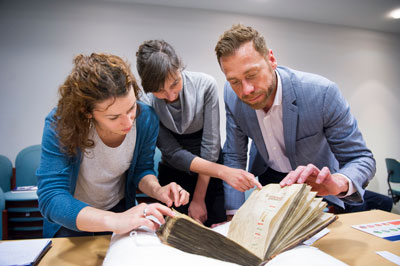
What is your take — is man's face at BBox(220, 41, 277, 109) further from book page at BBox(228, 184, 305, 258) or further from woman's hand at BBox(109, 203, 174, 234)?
woman's hand at BBox(109, 203, 174, 234)

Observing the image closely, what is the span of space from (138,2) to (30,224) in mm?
3121

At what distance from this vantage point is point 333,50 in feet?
15.9

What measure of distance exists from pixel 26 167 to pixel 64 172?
9.14 ft

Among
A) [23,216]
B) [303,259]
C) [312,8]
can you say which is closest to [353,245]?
[303,259]

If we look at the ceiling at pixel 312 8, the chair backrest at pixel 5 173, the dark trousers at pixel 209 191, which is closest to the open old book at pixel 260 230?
the dark trousers at pixel 209 191

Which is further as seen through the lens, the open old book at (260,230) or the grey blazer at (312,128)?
the grey blazer at (312,128)

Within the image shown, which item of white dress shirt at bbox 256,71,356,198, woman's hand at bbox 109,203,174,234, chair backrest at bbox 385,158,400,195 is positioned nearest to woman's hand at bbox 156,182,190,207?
woman's hand at bbox 109,203,174,234

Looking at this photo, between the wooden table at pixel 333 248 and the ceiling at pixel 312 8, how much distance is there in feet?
12.0

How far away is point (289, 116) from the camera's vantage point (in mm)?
1290

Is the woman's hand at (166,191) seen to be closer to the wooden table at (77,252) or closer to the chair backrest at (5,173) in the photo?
the wooden table at (77,252)

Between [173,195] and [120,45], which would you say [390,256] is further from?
[120,45]

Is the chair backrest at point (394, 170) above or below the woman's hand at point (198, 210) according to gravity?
below

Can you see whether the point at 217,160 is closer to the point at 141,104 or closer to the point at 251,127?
the point at 251,127

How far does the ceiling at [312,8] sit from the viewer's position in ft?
12.9
